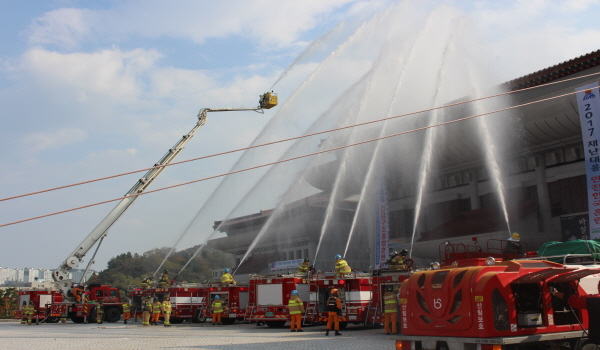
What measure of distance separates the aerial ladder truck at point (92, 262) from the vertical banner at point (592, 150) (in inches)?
591

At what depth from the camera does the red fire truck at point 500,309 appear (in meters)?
8.74

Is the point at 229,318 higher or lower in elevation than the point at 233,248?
lower

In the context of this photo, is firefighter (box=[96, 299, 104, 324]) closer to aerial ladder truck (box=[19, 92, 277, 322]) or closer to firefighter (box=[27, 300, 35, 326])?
aerial ladder truck (box=[19, 92, 277, 322])

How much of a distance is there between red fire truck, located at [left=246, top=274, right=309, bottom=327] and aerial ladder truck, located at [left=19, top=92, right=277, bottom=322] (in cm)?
750

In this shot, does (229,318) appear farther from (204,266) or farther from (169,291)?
(204,266)

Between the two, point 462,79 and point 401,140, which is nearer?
point 462,79

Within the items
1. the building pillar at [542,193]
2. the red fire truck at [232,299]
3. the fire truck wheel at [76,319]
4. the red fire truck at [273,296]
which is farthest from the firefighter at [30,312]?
the building pillar at [542,193]

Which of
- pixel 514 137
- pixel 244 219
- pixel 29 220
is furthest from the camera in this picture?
pixel 244 219

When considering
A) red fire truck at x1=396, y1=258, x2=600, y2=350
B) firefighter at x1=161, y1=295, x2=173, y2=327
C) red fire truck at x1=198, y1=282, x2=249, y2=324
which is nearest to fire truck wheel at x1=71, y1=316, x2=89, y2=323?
firefighter at x1=161, y1=295, x2=173, y2=327

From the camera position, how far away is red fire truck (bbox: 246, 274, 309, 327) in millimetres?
21750

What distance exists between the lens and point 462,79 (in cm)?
3111

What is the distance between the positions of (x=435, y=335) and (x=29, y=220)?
925cm

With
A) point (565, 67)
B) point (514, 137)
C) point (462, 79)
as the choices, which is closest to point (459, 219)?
point (514, 137)

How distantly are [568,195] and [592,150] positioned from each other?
27.8 feet
